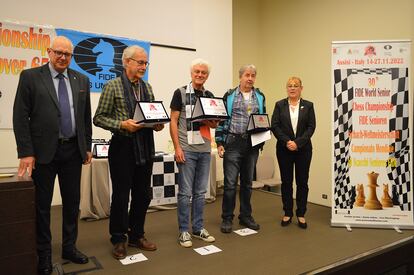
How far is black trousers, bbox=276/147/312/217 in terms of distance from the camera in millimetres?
3057

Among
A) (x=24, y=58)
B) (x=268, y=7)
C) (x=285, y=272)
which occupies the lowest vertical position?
(x=285, y=272)

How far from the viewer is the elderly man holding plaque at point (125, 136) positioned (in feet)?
7.27

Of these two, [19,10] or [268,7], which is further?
[268,7]

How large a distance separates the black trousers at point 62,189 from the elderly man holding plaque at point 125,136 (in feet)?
0.79

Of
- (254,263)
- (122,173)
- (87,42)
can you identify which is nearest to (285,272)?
(254,263)

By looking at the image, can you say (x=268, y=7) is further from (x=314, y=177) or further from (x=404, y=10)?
(x=314, y=177)

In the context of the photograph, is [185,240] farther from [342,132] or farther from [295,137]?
[342,132]

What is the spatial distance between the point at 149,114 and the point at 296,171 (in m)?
1.59

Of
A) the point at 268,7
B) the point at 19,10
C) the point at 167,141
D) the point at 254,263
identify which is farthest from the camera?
the point at 268,7

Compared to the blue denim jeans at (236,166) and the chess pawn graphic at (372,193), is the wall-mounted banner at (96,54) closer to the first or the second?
the blue denim jeans at (236,166)

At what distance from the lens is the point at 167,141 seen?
445cm

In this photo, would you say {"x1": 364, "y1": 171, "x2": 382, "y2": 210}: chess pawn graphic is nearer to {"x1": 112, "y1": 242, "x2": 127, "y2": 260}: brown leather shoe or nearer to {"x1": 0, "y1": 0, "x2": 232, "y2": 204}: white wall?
{"x1": 112, "y1": 242, "x2": 127, "y2": 260}: brown leather shoe

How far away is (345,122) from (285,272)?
5.22 ft

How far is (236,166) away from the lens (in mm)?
Answer: 2895
